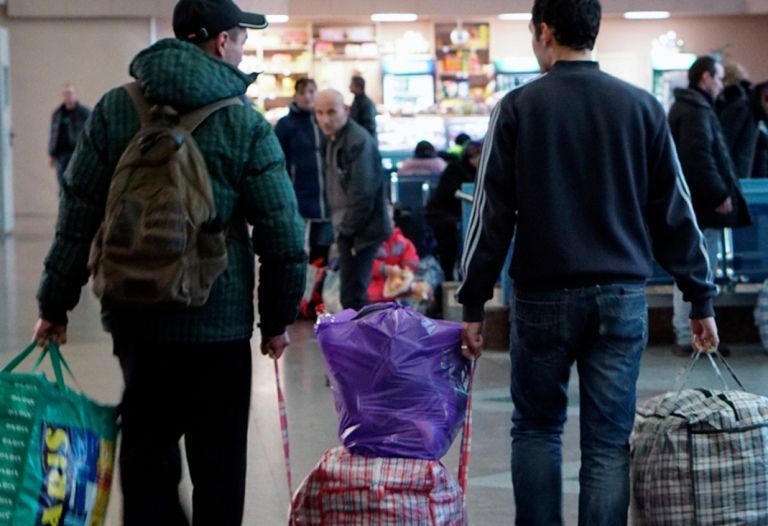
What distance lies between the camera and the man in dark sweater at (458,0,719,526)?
3.72 metres

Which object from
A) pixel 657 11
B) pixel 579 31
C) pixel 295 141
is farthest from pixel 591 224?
pixel 657 11

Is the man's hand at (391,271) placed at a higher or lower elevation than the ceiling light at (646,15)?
lower

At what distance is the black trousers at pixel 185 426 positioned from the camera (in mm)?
3535

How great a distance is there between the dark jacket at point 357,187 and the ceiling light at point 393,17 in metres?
14.3

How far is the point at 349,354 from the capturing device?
12.8ft

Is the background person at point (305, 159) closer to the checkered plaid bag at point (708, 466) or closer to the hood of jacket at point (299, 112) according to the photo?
the hood of jacket at point (299, 112)

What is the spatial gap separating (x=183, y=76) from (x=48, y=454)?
3.14 feet

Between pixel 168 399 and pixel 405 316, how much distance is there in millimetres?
711

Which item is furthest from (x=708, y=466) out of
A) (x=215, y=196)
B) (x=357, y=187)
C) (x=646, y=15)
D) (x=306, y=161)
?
(x=646, y=15)

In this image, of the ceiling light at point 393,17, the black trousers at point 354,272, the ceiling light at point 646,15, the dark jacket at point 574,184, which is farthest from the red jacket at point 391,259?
the ceiling light at point 646,15

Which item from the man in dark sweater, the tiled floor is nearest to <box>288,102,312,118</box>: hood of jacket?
the tiled floor

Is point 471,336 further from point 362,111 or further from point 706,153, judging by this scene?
point 362,111

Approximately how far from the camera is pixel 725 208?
8.00 metres

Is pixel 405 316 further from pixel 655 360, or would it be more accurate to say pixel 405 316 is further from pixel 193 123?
pixel 655 360
